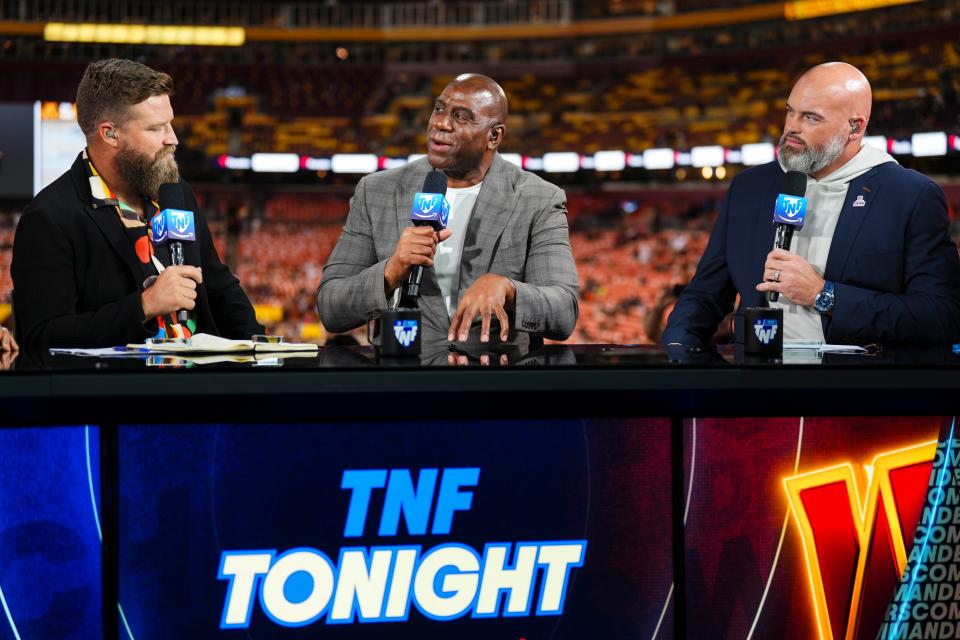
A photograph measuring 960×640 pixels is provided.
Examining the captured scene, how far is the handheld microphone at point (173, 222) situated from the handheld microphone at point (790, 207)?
114cm

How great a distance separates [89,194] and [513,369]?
1216mm

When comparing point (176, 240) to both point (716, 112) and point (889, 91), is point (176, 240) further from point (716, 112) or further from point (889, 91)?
point (716, 112)

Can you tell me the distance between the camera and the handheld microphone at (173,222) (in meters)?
1.87

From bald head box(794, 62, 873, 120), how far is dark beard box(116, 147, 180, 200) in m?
1.51

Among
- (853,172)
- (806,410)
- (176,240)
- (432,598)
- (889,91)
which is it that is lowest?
(432,598)

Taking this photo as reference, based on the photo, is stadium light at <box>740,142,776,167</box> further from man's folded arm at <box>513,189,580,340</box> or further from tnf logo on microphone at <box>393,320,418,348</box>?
tnf logo on microphone at <box>393,320,418,348</box>

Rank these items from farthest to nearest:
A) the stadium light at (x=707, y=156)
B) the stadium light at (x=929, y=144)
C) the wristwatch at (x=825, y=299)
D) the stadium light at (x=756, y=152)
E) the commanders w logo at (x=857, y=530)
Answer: the stadium light at (x=707, y=156)
the stadium light at (x=756, y=152)
the stadium light at (x=929, y=144)
the wristwatch at (x=825, y=299)
the commanders w logo at (x=857, y=530)

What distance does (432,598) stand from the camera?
1.67 metres

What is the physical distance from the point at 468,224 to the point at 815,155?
0.86 metres

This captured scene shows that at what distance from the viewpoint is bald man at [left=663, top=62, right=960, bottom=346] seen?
2254 mm

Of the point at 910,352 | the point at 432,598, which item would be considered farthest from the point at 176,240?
the point at 910,352

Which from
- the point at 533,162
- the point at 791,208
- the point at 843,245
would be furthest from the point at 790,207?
the point at 533,162

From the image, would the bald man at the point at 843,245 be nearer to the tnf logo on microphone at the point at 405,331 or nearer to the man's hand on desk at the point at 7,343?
the tnf logo on microphone at the point at 405,331

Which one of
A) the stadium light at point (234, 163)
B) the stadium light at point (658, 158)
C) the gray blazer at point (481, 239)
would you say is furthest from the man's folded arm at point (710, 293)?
the stadium light at point (234, 163)
